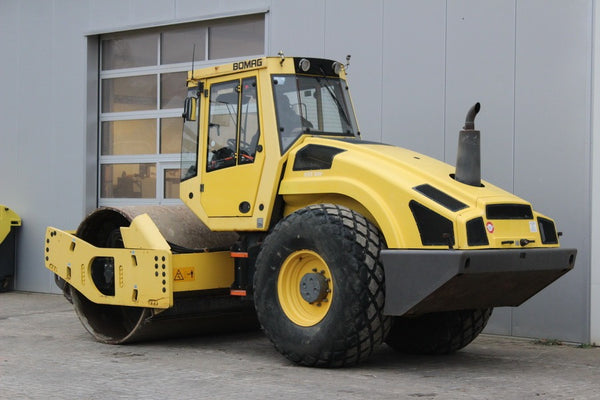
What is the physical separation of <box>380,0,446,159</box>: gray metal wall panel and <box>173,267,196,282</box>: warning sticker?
11.3ft

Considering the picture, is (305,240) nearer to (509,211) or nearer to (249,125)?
(249,125)

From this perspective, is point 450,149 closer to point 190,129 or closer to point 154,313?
point 190,129

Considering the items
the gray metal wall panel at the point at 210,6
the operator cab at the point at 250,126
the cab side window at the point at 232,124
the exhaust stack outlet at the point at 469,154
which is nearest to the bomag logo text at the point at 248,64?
the operator cab at the point at 250,126

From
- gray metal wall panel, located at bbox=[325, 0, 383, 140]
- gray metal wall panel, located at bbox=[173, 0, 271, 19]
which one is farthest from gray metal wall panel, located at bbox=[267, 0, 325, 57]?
gray metal wall panel, located at bbox=[173, 0, 271, 19]

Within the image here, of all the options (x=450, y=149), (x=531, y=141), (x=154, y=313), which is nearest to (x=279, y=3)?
(x=450, y=149)

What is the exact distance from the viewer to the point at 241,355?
920 cm

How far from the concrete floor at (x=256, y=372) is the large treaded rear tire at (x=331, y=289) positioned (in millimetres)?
212

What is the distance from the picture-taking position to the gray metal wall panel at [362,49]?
1194 cm

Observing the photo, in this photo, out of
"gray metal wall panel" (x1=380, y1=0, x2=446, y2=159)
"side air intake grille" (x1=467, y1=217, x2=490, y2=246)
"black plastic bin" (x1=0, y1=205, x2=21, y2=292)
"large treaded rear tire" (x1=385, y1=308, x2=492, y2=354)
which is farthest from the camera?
"black plastic bin" (x1=0, y1=205, x2=21, y2=292)

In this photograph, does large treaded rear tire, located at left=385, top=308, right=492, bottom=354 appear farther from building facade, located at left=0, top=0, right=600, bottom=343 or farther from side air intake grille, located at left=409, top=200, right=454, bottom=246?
building facade, located at left=0, top=0, right=600, bottom=343

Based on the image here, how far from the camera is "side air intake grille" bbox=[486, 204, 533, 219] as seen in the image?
7.95 meters

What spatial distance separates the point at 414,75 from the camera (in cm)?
1161

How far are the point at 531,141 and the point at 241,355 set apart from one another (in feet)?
13.2

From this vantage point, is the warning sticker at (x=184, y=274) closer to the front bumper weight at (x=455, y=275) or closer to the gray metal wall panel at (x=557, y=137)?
the front bumper weight at (x=455, y=275)
